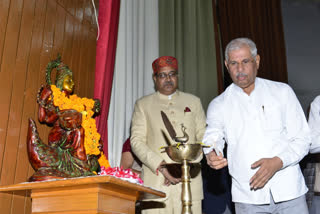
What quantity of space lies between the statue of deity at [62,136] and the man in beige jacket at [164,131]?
470mm

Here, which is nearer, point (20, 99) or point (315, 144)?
point (20, 99)

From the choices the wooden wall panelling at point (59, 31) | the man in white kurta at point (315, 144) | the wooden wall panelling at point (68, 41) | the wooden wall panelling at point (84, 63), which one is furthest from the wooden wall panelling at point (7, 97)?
the man in white kurta at point (315, 144)

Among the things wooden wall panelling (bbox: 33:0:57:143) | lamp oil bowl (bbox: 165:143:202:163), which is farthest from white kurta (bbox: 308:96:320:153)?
wooden wall panelling (bbox: 33:0:57:143)

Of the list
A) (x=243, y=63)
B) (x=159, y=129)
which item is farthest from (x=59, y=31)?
(x=243, y=63)

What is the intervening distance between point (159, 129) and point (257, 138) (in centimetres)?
96

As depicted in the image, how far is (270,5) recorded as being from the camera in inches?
195

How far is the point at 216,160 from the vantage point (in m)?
2.02

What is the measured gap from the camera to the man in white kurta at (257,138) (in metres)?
2.08

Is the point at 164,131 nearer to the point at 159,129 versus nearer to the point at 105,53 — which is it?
the point at 159,129

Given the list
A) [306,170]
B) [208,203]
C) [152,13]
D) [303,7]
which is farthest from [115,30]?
[303,7]

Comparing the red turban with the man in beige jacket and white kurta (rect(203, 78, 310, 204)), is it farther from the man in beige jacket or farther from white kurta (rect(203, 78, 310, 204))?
white kurta (rect(203, 78, 310, 204))

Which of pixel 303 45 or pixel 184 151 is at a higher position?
pixel 303 45

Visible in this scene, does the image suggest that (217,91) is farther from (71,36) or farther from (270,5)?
(71,36)

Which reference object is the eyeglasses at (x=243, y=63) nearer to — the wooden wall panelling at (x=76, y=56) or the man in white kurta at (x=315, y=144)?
the man in white kurta at (x=315, y=144)
